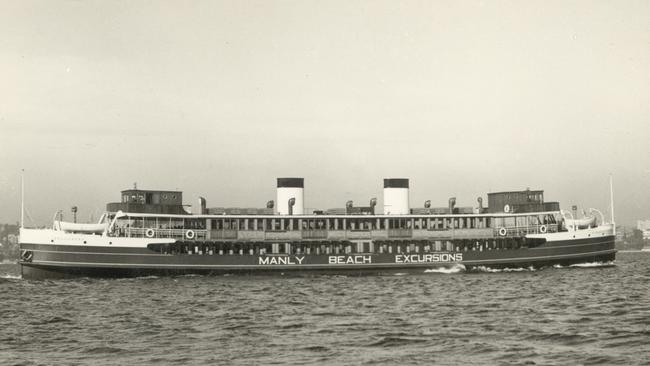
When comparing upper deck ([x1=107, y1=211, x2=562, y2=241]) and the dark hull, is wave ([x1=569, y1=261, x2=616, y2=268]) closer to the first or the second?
the dark hull

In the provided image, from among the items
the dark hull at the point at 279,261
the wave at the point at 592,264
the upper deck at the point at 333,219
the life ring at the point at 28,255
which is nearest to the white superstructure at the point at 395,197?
the upper deck at the point at 333,219

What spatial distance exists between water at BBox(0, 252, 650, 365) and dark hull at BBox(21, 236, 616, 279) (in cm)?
406

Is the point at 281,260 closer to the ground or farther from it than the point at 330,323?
farther from it

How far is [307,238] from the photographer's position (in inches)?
2058

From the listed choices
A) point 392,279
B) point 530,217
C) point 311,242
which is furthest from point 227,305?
point 530,217

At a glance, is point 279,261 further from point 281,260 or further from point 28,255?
point 28,255

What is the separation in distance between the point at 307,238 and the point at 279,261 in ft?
10.0

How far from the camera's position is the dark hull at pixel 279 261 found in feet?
153

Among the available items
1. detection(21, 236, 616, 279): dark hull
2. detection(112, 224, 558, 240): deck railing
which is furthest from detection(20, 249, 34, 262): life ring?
detection(112, 224, 558, 240): deck railing

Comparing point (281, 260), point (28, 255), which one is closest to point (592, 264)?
point (281, 260)

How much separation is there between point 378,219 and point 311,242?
→ 17.4ft

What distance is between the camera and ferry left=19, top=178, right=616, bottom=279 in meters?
47.0

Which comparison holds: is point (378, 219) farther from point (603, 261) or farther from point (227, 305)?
point (227, 305)

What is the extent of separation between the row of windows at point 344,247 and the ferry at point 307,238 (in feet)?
0.24
